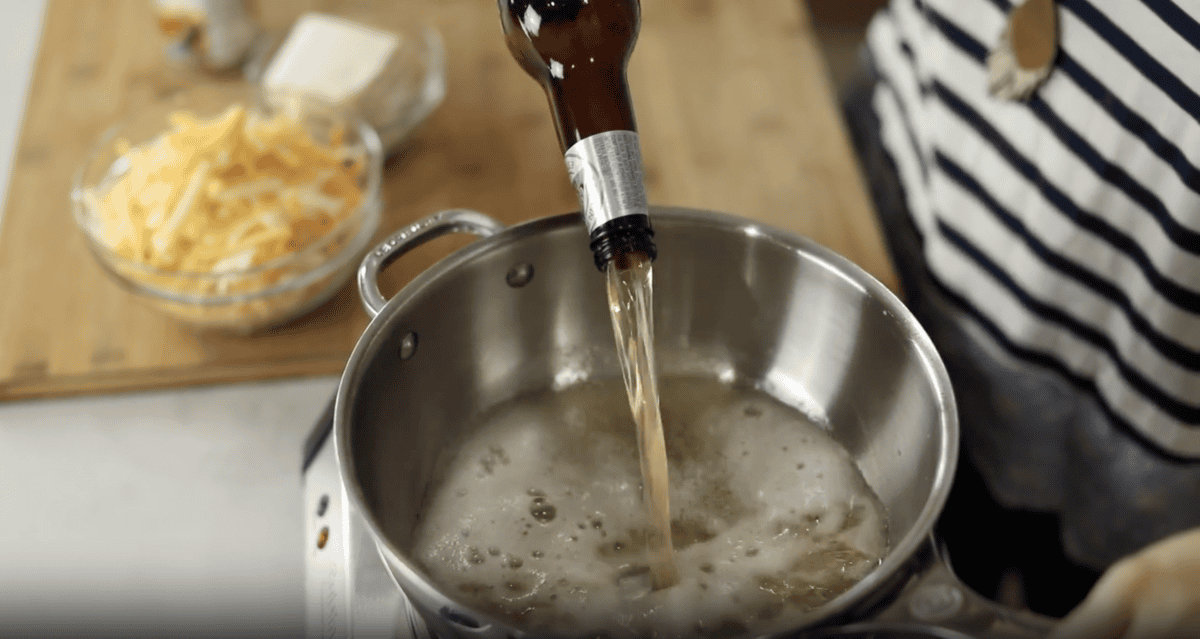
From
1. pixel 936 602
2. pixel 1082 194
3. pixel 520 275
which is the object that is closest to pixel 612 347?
pixel 520 275

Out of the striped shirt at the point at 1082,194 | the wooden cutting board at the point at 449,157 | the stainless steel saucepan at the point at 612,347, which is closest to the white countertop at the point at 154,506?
the wooden cutting board at the point at 449,157

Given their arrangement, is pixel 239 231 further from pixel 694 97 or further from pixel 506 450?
pixel 694 97

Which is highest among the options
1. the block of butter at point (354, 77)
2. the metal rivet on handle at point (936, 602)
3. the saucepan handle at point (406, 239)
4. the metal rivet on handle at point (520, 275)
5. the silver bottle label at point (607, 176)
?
the silver bottle label at point (607, 176)

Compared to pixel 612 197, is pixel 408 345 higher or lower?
lower

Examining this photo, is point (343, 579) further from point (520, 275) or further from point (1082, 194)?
point (1082, 194)

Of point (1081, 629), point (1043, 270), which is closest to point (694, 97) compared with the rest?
point (1043, 270)

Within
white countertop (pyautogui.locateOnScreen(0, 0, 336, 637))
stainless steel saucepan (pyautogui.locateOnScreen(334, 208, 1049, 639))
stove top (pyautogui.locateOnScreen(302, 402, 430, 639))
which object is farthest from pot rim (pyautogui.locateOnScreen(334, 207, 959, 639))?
white countertop (pyautogui.locateOnScreen(0, 0, 336, 637))

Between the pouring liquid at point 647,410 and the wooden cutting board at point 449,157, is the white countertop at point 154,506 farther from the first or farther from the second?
the pouring liquid at point 647,410
